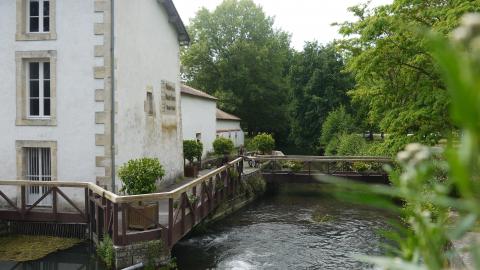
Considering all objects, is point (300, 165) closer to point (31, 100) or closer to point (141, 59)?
point (141, 59)

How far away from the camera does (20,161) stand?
12.3m

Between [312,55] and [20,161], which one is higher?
[312,55]

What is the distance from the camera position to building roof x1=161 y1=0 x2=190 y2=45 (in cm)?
1551

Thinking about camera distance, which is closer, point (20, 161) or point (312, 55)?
point (20, 161)

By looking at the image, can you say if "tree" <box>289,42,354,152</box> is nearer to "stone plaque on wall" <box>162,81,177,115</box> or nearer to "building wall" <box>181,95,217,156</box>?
"building wall" <box>181,95,217,156</box>

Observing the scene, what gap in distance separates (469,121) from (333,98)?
35723 millimetres

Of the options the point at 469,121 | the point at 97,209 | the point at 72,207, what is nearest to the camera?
the point at 469,121

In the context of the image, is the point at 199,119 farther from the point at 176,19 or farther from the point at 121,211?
the point at 121,211

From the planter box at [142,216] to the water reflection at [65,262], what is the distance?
1.11 meters

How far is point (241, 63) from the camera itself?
37312mm

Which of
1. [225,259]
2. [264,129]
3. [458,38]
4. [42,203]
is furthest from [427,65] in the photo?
[264,129]

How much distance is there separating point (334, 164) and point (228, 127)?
11.8m

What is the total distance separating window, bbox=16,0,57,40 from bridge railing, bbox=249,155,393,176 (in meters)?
11.8

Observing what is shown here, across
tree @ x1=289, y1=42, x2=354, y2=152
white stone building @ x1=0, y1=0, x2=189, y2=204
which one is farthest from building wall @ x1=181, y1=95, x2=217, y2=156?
tree @ x1=289, y1=42, x2=354, y2=152
